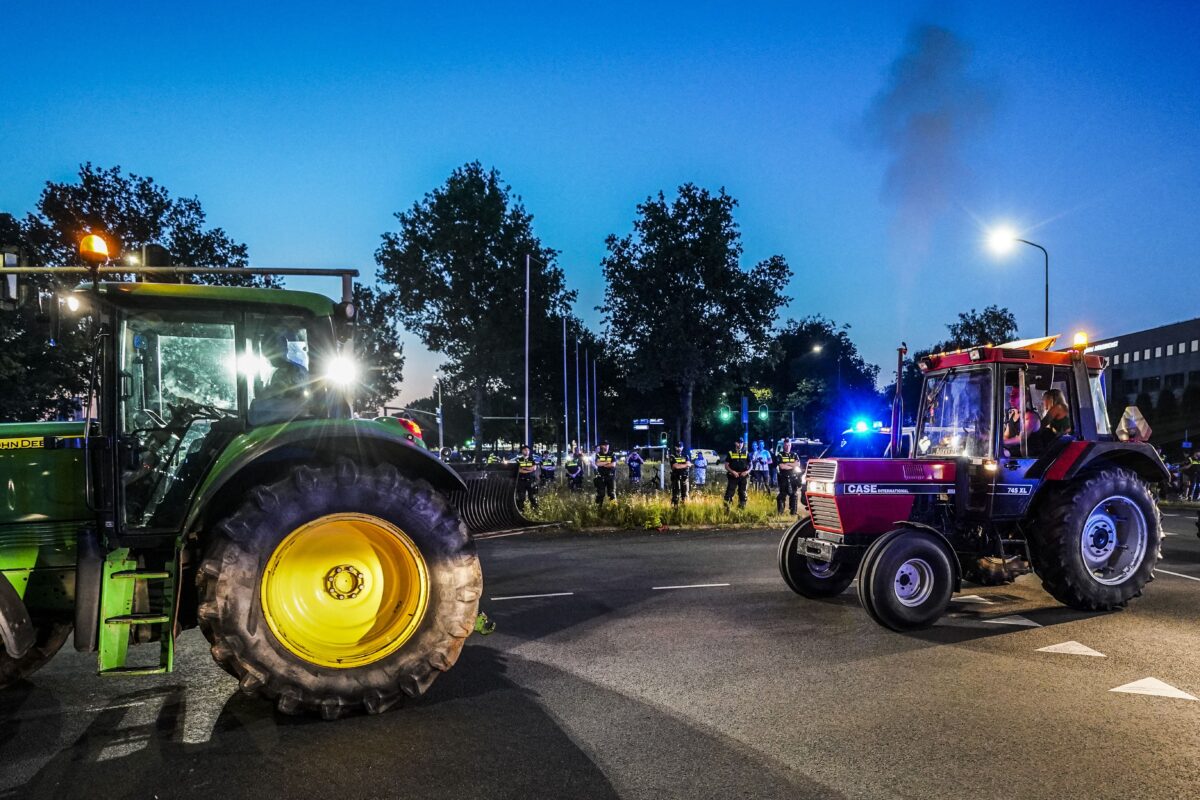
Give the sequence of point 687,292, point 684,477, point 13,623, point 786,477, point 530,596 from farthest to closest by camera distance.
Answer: point 687,292 < point 684,477 < point 786,477 < point 530,596 < point 13,623

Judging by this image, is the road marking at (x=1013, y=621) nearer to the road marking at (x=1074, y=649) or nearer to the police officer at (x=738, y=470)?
the road marking at (x=1074, y=649)

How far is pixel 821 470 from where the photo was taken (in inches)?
298

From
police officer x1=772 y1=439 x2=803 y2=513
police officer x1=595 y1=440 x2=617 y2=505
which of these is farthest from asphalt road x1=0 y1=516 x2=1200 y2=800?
police officer x1=595 y1=440 x2=617 y2=505

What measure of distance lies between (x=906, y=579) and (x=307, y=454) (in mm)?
5151

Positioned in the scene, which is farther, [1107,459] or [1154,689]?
[1107,459]

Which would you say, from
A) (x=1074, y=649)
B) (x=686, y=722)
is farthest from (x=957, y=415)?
(x=686, y=722)

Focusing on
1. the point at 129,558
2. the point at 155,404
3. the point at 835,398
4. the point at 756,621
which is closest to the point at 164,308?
the point at 155,404

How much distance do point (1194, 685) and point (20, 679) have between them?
25.9ft

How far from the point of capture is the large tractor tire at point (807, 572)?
7938mm

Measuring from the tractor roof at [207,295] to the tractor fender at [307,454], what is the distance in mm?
818

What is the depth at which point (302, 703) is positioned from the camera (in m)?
4.21

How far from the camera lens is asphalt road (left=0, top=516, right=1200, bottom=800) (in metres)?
3.68

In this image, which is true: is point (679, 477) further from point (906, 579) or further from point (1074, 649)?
point (1074, 649)

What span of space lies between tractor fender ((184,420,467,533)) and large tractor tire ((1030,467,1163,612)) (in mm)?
5904
